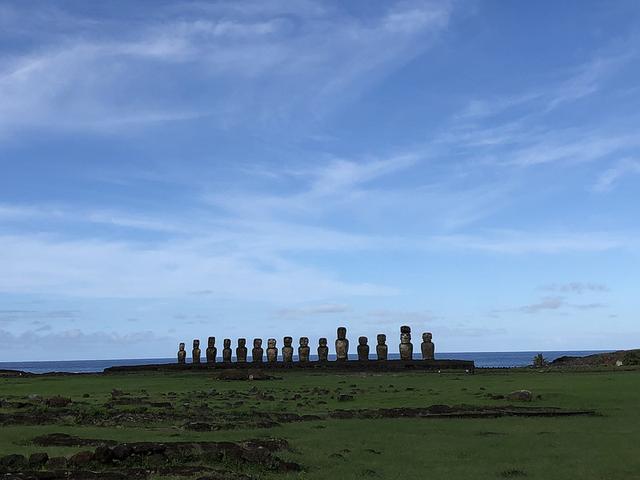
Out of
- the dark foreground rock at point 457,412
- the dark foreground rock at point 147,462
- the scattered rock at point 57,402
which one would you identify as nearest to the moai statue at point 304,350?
the scattered rock at point 57,402

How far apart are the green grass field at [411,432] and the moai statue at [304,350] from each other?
24343 mm

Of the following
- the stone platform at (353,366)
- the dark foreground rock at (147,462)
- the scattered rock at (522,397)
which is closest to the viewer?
the dark foreground rock at (147,462)

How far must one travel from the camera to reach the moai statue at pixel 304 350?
55.6 m

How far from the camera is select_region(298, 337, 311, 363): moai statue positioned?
55.6m

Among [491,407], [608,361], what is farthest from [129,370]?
[491,407]

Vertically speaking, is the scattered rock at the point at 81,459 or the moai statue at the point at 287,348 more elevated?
the moai statue at the point at 287,348

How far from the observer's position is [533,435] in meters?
17.6

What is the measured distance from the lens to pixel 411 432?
18.5 m

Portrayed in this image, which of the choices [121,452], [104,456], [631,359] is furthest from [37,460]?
[631,359]

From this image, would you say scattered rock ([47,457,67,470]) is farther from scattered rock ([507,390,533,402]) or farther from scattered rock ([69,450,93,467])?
scattered rock ([507,390,533,402])

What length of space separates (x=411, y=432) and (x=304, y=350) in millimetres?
37756

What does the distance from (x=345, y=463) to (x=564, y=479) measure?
4.07 meters

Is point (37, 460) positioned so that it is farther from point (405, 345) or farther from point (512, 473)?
point (405, 345)

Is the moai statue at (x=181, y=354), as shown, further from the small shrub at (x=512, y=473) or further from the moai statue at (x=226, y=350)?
the small shrub at (x=512, y=473)
